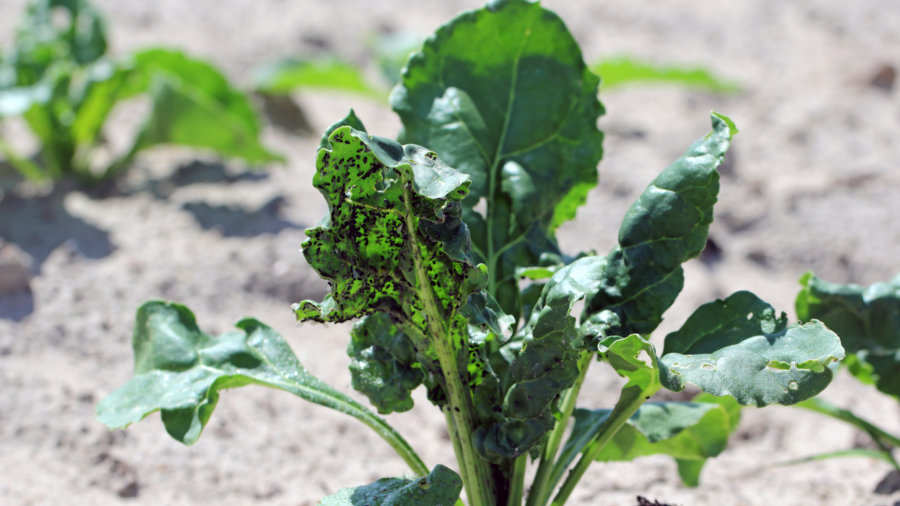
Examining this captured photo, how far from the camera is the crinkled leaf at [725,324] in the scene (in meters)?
1.16

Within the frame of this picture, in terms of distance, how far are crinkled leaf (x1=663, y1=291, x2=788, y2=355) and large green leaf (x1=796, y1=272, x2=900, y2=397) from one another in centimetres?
44

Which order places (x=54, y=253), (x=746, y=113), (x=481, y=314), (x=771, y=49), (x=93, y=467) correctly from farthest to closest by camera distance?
(x=771, y=49) < (x=746, y=113) < (x=54, y=253) < (x=93, y=467) < (x=481, y=314)

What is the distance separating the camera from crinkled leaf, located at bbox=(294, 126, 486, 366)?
1021 mm

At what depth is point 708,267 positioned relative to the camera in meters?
2.89

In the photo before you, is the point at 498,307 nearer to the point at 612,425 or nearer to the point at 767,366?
the point at 612,425

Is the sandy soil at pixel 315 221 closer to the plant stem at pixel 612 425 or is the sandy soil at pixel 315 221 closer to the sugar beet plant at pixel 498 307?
the sugar beet plant at pixel 498 307

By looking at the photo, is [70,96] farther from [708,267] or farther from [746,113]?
[746,113]

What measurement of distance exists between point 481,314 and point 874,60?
397 cm

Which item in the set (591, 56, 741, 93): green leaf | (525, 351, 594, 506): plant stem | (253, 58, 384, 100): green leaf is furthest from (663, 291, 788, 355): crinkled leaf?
(253, 58, 384, 100): green leaf

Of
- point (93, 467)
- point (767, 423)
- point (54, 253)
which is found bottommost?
point (93, 467)

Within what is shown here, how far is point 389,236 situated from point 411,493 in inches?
14.7

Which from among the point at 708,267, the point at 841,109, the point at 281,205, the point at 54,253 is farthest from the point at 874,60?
the point at 54,253

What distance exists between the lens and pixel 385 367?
127 centimetres

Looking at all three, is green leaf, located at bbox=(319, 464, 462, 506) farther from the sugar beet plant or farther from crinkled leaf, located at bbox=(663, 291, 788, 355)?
crinkled leaf, located at bbox=(663, 291, 788, 355)
